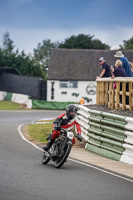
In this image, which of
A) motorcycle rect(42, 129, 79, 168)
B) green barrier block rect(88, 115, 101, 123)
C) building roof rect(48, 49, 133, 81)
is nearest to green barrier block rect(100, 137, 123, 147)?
green barrier block rect(88, 115, 101, 123)

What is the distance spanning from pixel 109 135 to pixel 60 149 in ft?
9.98

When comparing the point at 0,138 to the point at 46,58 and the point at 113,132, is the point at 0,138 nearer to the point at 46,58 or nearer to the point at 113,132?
the point at 113,132

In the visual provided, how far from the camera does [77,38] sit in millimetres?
101000

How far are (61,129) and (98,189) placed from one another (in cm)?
314

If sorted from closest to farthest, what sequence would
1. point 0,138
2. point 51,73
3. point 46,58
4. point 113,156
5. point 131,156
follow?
point 131,156 → point 113,156 → point 0,138 → point 51,73 → point 46,58

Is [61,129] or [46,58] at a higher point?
[46,58]

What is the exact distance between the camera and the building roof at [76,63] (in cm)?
6656

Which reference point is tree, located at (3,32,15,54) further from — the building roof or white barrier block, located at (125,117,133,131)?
white barrier block, located at (125,117,133,131)

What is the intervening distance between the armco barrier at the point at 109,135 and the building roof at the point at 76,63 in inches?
1946

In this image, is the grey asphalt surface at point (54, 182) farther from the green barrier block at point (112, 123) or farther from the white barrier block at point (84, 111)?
the white barrier block at point (84, 111)

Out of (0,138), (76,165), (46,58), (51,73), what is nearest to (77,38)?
(51,73)

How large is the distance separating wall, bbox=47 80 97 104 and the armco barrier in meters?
47.7

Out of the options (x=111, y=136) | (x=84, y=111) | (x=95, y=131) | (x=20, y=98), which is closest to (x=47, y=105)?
(x=20, y=98)

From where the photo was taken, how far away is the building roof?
66.6m
